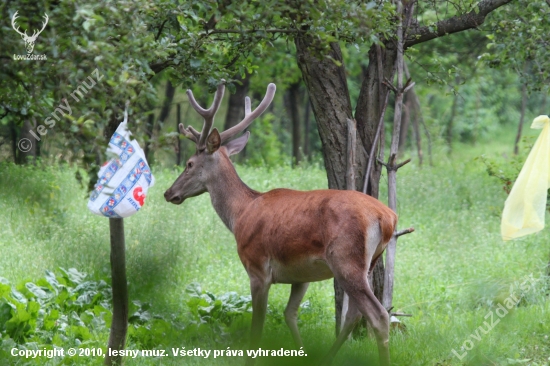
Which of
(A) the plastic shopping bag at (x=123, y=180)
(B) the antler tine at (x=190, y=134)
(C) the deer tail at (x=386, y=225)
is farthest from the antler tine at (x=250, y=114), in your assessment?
(C) the deer tail at (x=386, y=225)

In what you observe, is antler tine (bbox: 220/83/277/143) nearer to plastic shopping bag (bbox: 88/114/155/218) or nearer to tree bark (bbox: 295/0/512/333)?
tree bark (bbox: 295/0/512/333)

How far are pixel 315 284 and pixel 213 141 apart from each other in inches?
130

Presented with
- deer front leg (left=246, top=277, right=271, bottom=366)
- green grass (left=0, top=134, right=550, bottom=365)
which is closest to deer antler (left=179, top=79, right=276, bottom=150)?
deer front leg (left=246, top=277, right=271, bottom=366)

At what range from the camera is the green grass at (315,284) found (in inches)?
264

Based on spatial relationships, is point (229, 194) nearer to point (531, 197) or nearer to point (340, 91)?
point (340, 91)

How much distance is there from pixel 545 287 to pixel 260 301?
386cm

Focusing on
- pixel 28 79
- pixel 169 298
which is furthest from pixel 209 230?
pixel 28 79

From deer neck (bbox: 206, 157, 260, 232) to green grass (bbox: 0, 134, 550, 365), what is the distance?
1.09 m

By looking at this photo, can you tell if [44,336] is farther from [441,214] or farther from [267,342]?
[441,214]

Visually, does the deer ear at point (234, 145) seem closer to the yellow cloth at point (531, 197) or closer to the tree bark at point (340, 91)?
the tree bark at point (340, 91)

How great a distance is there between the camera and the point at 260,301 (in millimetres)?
6215

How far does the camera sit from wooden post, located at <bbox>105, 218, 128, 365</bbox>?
591cm

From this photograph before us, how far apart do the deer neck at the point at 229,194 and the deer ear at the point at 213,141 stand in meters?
0.15

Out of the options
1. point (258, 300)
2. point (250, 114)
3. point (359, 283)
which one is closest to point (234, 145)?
point (250, 114)
